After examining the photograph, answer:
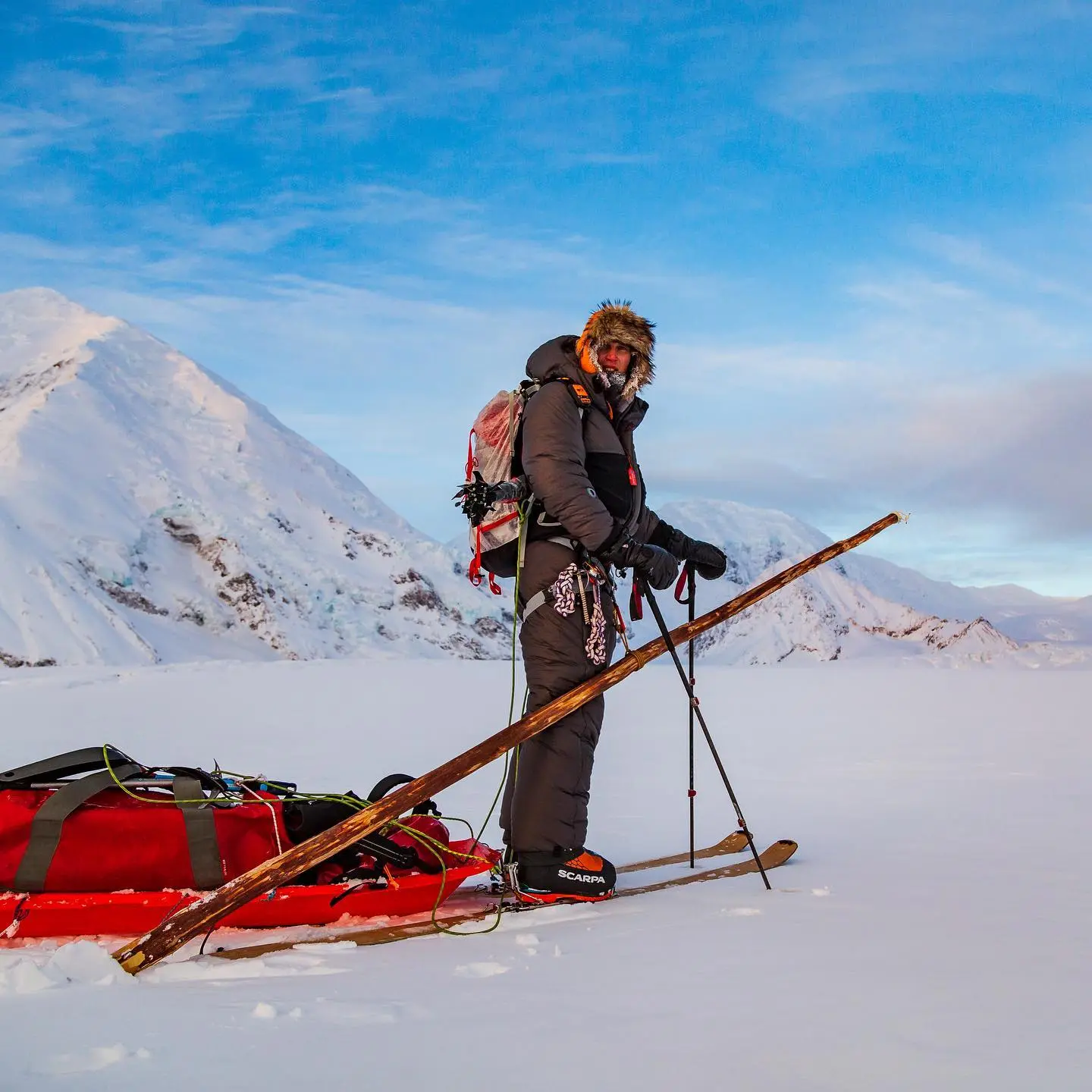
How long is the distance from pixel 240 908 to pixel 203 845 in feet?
0.86

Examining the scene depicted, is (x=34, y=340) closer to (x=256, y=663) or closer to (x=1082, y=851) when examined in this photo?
(x=256, y=663)

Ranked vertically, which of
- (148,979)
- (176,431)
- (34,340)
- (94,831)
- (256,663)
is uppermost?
(34,340)

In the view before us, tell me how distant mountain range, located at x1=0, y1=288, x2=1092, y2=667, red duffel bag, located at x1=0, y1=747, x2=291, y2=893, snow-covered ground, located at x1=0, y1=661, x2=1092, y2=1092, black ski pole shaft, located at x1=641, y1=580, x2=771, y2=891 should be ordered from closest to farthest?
snow-covered ground, located at x1=0, y1=661, x2=1092, y2=1092, red duffel bag, located at x1=0, y1=747, x2=291, y2=893, black ski pole shaft, located at x1=641, y1=580, x2=771, y2=891, distant mountain range, located at x1=0, y1=288, x2=1092, y2=667

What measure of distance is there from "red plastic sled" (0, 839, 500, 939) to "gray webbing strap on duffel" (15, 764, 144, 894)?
0.05 m

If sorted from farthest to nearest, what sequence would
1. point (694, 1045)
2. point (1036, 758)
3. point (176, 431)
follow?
point (176, 431) < point (1036, 758) < point (694, 1045)

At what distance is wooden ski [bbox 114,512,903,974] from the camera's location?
325 cm

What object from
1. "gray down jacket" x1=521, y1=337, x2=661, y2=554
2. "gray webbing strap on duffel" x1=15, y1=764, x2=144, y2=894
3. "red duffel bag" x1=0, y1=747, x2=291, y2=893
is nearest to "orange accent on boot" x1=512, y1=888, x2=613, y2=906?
"red duffel bag" x1=0, y1=747, x2=291, y2=893

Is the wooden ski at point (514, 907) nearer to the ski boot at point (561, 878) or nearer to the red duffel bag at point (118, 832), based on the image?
the ski boot at point (561, 878)

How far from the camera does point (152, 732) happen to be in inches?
432

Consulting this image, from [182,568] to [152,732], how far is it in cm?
4329

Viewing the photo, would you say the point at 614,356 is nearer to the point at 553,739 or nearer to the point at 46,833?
the point at 553,739

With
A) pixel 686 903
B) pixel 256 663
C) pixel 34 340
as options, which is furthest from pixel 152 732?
pixel 34 340

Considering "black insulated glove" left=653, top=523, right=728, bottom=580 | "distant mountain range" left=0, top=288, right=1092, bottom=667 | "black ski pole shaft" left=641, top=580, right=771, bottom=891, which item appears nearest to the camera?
"black ski pole shaft" left=641, top=580, right=771, bottom=891

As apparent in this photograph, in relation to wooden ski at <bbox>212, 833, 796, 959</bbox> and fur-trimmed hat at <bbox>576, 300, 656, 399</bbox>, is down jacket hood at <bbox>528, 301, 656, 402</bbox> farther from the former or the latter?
wooden ski at <bbox>212, 833, 796, 959</bbox>
